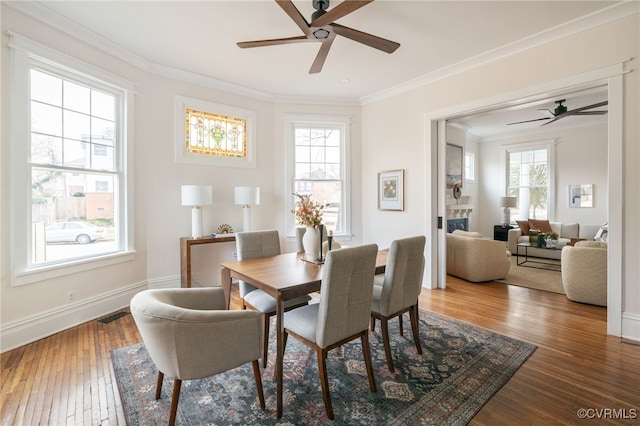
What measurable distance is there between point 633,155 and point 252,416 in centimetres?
369

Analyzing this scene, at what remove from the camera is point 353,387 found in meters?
1.99

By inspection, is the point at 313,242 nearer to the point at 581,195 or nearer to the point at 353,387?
the point at 353,387

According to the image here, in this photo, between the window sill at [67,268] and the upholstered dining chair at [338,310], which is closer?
the upholstered dining chair at [338,310]

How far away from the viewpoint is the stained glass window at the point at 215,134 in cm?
408

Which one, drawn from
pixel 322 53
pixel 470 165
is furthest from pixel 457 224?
pixel 322 53

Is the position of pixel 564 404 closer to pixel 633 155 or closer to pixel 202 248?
pixel 633 155

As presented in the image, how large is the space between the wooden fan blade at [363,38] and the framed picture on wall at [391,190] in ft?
7.06

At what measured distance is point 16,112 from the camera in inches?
98.9

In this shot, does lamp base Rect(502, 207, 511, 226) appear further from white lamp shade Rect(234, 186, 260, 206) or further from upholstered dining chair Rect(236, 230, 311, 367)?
upholstered dining chair Rect(236, 230, 311, 367)

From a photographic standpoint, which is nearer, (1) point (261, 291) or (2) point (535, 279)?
(1) point (261, 291)

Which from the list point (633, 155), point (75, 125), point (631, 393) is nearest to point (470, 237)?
point (633, 155)

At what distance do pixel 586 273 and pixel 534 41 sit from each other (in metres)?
2.68

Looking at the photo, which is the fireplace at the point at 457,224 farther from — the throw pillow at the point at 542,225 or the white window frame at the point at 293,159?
the white window frame at the point at 293,159

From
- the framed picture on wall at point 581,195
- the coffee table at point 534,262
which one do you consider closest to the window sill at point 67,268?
the coffee table at point 534,262
